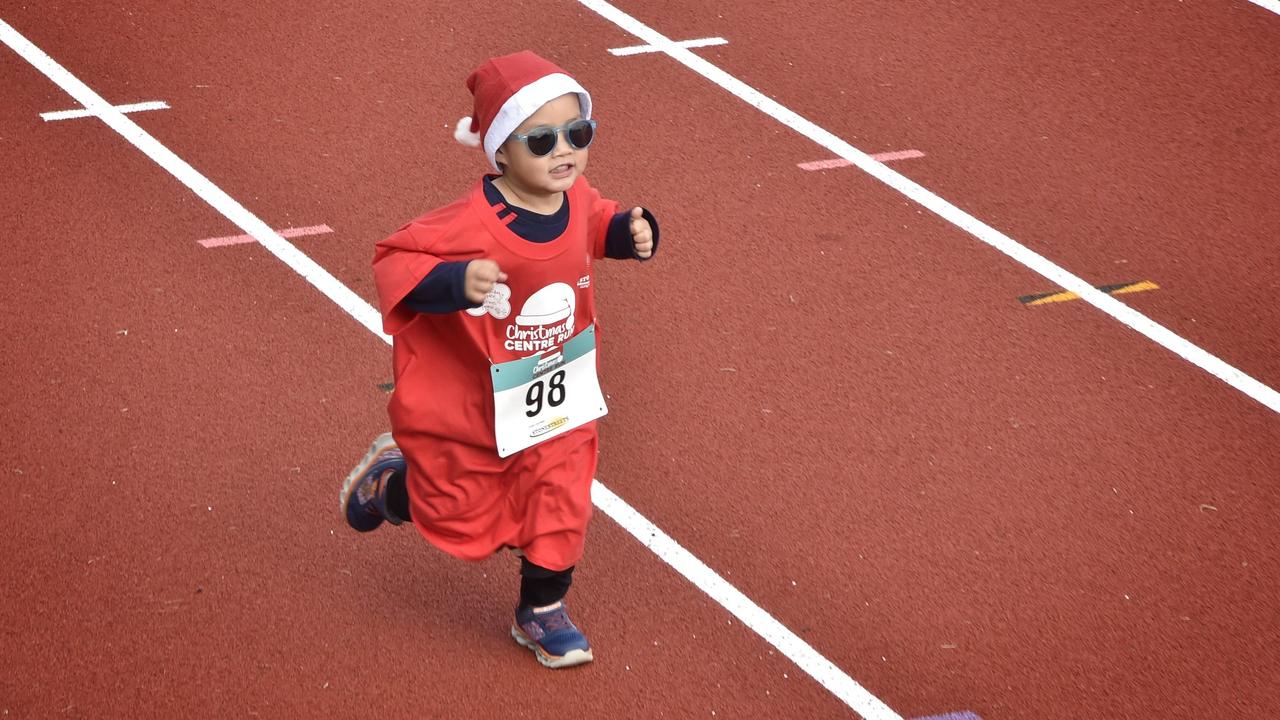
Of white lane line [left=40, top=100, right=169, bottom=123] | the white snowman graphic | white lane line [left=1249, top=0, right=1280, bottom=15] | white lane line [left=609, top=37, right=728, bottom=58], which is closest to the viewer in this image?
the white snowman graphic

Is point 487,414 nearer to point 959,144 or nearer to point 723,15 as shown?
point 959,144

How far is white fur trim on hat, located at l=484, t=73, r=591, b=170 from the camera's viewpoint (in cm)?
Answer: 345

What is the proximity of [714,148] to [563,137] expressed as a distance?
3.37 metres

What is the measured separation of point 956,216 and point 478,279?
3.70 meters

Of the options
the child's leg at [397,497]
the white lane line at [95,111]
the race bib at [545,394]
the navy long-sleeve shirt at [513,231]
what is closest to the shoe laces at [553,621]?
the child's leg at [397,497]

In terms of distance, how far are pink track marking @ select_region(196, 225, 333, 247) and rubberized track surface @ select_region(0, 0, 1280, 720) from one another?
5 centimetres

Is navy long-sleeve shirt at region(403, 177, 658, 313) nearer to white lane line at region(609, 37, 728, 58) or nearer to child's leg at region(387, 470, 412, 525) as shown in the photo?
child's leg at region(387, 470, 412, 525)

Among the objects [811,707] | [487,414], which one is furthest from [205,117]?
[811,707]

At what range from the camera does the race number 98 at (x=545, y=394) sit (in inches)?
146

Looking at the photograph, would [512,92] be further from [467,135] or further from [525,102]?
[467,135]

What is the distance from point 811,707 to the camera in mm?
4082

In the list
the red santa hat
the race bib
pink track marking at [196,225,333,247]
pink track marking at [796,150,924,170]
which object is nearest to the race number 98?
the race bib

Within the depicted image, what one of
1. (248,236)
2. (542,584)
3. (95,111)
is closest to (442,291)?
(542,584)

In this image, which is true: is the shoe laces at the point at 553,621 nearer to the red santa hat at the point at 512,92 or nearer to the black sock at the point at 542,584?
the black sock at the point at 542,584
